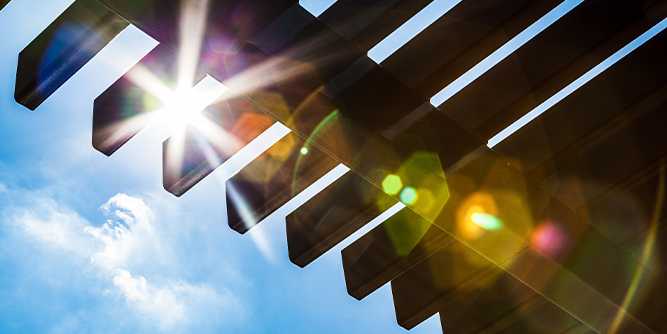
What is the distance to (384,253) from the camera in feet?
16.3

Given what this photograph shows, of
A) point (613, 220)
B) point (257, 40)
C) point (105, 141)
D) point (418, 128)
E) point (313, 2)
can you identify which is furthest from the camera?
point (613, 220)

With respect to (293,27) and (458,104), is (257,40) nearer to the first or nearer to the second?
(293,27)

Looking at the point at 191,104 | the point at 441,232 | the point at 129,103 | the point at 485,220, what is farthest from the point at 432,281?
the point at 129,103

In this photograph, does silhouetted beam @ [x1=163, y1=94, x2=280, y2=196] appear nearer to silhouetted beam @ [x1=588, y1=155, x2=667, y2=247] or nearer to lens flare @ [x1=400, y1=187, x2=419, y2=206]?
lens flare @ [x1=400, y1=187, x2=419, y2=206]

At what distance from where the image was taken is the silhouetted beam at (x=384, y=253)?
477cm

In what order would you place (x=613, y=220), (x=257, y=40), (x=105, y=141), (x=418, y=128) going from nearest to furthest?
(x=257, y=40) → (x=418, y=128) → (x=105, y=141) → (x=613, y=220)

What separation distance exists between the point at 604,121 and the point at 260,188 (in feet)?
6.35

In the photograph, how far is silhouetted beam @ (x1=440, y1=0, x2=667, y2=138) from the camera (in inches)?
154

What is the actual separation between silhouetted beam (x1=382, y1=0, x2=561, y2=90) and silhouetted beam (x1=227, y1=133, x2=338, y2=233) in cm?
68

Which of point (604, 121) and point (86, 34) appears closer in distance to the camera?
point (86, 34)

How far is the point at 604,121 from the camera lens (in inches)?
166

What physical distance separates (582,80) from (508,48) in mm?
472

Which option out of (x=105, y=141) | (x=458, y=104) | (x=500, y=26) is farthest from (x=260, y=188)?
(x=500, y=26)

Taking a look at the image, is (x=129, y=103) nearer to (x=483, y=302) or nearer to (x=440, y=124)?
(x=440, y=124)
